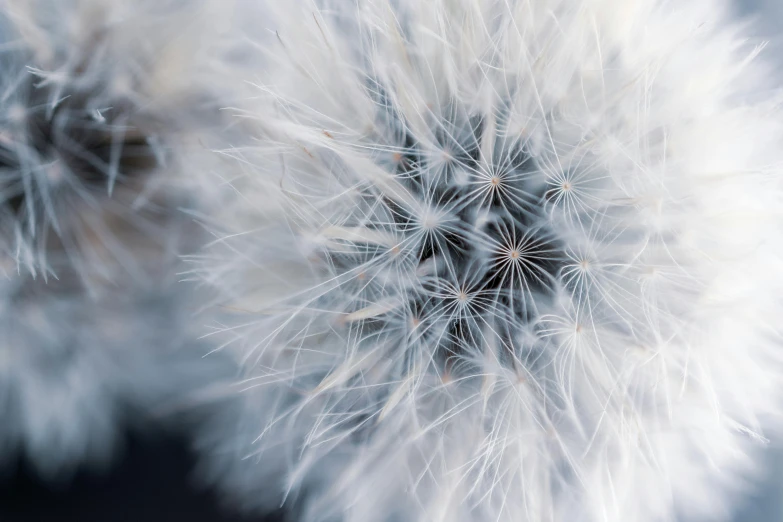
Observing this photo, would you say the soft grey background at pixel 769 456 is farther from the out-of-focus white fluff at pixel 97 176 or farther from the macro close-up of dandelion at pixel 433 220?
the out-of-focus white fluff at pixel 97 176

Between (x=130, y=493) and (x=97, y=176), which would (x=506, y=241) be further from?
(x=130, y=493)

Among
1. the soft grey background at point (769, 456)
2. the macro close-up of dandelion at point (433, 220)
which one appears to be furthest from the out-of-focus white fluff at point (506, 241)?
the soft grey background at point (769, 456)

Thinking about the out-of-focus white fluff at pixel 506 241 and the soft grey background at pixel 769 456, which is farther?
the soft grey background at pixel 769 456

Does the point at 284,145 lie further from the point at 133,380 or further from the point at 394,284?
the point at 133,380

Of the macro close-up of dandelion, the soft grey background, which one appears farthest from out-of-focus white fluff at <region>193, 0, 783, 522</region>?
the soft grey background

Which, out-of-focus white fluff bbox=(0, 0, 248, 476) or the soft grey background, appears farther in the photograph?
the soft grey background

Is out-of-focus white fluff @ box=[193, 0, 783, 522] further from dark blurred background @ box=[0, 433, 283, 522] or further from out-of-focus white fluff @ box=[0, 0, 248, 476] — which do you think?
dark blurred background @ box=[0, 433, 283, 522]

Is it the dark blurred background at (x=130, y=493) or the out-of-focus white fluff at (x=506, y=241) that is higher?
the out-of-focus white fluff at (x=506, y=241)

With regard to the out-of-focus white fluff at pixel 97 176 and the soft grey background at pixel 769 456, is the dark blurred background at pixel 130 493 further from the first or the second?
the soft grey background at pixel 769 456
